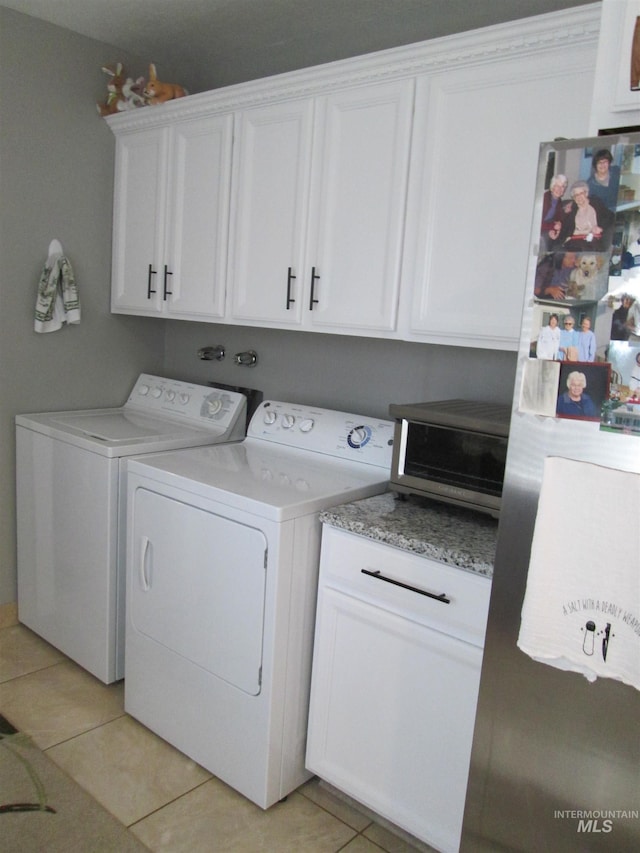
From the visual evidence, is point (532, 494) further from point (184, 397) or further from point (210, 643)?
point (184, 397)

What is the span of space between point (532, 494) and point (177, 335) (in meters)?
2.44

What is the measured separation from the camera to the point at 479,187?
1.85 meters

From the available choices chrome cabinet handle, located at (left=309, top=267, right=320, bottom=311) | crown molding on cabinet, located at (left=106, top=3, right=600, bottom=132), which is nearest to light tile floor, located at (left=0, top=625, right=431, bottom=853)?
chrome cabinet handle, located at (left=309, top=267, right=320, bottom=311)

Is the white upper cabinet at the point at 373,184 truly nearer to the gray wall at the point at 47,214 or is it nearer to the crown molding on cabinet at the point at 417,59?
the crown molding on cabinet at the point at 417,59

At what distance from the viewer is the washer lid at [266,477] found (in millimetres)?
1891

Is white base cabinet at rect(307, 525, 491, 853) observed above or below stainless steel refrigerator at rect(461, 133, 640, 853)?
below

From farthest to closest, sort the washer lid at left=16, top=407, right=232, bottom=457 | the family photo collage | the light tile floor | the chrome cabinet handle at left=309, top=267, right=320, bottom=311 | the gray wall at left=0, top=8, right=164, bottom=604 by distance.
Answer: the gray wall at left=0, top=8, right=164, bottom=604, the washer lid at left=16, top=407, right=232, bottom=457, the chrome cabinet handle at left=309, top=267, right=320, bottom=311, the light tile floor, the family photo collage

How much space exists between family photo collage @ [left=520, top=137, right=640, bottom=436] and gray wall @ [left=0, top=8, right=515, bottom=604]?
3.93 ft

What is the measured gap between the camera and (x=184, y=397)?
296 centimetres

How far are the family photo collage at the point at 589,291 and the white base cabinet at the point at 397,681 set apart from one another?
642mm

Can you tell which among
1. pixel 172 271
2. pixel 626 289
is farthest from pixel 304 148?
pixel 626 289

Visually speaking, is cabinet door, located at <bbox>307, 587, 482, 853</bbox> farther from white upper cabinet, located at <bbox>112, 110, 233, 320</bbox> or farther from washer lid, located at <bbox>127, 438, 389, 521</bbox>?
white upper cabinet, located at <bbox>112, 110, 233, 320</bbox>

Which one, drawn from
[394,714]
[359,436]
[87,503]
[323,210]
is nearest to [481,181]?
[323,210]

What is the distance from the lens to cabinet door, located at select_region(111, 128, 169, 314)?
9.06 feet
